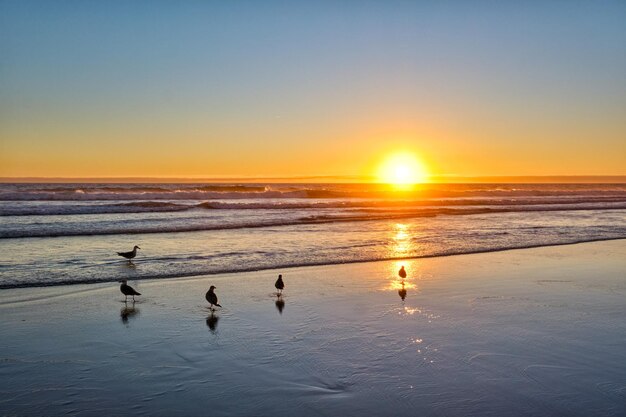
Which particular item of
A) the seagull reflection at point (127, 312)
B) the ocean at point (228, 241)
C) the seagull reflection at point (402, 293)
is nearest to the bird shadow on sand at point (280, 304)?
the seagull reflection at point (402, 293)

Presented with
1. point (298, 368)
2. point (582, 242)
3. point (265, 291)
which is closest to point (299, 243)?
point (265, 291)

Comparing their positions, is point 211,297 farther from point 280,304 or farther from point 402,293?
point 402,293

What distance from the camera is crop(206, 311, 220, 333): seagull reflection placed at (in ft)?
26.1

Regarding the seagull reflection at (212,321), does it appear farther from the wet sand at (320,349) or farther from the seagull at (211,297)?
the seagull at (211,297)

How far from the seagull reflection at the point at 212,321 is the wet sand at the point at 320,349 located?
48 millimetres

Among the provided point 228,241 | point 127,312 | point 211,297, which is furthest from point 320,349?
point 228,241

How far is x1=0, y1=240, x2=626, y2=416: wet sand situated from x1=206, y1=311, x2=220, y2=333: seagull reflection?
5cm

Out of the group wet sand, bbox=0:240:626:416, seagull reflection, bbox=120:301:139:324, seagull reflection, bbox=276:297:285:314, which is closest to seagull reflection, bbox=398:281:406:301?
wet sand, bbox=0:240:626:416

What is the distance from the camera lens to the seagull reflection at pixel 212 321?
796 cm

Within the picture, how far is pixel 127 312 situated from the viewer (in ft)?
29.0

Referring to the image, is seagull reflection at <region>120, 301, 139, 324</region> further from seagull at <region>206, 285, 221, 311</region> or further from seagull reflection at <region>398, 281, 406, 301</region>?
seagull reflection at <region>398, 281, 406, 301</region>

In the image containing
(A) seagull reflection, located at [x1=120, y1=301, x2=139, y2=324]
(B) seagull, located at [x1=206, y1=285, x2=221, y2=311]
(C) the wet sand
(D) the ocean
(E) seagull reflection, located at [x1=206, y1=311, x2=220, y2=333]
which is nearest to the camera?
(C) the wet sand

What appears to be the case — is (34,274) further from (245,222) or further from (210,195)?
(210,195)

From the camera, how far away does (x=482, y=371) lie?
6.11 metres
